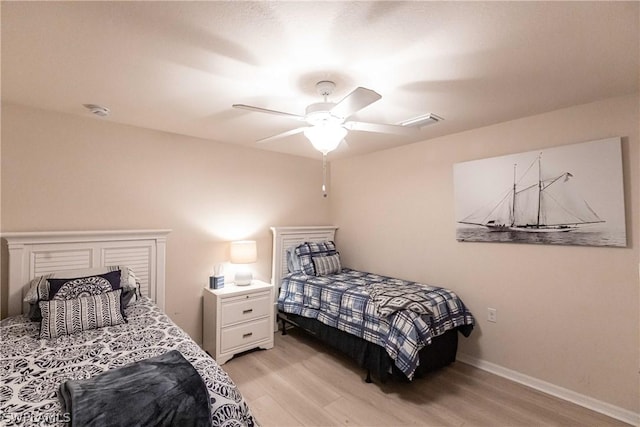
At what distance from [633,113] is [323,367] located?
3237 mm

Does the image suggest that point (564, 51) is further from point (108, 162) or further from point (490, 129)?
point (108, 162)

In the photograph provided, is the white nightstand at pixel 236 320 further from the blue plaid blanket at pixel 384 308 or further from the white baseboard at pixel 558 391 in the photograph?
the white baseboard at pixel 558 391

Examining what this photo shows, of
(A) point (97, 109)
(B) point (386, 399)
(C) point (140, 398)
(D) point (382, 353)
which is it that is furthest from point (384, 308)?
(A) point (97, 109)

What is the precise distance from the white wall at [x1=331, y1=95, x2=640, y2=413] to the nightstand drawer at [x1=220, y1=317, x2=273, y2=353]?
1.57 metres

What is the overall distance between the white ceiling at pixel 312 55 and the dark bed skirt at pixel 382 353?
2016 millimetres

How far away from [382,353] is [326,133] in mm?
1847

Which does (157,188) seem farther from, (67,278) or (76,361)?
(76,361)

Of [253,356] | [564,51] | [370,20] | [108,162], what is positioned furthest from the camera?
[253,356]

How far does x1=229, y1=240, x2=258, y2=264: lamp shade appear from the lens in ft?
10.8

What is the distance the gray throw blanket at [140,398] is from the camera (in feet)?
3.56

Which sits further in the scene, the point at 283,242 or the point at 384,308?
the point at 283,242

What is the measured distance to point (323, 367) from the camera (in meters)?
2.89

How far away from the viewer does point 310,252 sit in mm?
3783

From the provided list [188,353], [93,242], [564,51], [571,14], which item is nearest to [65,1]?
[188,353]
